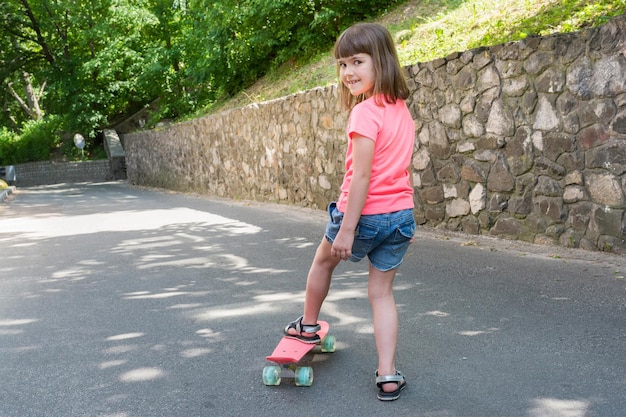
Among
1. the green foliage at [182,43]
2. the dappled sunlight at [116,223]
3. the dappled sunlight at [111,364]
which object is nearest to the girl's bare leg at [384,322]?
the dappled sunlight at [111,364]

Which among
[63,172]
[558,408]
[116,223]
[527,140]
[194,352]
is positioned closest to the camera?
[558,408]

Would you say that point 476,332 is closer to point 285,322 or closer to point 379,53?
point 285,322

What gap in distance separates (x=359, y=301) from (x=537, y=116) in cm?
310

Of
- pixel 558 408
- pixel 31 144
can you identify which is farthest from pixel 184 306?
pixel 31 144

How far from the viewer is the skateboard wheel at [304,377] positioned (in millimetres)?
3326

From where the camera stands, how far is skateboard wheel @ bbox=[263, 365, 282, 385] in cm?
336

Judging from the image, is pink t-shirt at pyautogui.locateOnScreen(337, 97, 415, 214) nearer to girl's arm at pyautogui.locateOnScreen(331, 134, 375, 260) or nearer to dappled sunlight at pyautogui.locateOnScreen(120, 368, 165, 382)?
girl's arm at pyautogui.locateOnScreen(331, 134, 375, 260)

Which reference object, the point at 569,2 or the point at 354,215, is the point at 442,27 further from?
the point at 354,215

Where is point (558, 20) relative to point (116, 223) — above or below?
above

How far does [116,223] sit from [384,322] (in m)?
9.12

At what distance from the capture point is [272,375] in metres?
3.36

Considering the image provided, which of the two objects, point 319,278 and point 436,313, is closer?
point 319,278

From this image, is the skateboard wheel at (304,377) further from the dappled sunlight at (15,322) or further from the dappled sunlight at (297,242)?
the dappled sunlight at (297,242)

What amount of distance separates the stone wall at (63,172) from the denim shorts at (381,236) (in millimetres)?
34095
